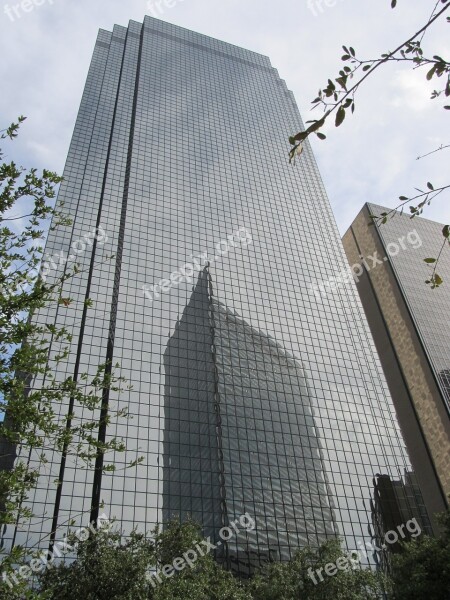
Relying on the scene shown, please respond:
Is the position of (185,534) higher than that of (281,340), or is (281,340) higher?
(281,340)

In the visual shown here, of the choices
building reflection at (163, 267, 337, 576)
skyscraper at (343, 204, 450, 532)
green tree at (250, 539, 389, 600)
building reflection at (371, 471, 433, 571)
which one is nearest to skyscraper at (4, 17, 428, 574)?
building reflection at (163, 267, 337, 576)

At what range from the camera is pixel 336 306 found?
69.8 metres

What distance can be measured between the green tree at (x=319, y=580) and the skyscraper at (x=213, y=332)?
13559 millimetres

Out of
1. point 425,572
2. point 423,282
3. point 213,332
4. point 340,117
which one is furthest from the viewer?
point 423,282

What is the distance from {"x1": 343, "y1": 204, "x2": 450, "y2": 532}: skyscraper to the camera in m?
68.4

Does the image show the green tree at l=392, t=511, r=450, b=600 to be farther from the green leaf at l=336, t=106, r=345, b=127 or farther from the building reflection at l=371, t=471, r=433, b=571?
the green leaf at l=336, t=106, r=345, b=127

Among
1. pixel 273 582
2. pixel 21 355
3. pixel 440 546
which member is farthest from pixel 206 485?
pixel 21 355

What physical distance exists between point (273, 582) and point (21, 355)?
71.4ft

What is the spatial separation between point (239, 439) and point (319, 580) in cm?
2597

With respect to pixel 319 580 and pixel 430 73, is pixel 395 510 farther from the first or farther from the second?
pixel 430 73

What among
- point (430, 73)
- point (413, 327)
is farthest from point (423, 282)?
point (430, 73)

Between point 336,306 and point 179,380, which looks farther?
point 336,306

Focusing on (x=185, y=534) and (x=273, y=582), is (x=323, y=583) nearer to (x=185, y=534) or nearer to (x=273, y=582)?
(x=273, y=582)

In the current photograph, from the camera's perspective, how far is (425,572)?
25.5 metres
